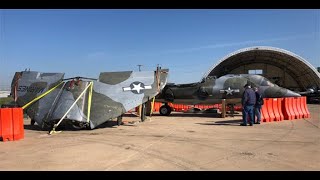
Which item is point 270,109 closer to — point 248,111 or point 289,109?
point 289,109

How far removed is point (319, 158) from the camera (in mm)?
7344

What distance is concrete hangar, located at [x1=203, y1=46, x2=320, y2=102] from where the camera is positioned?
38.6 m

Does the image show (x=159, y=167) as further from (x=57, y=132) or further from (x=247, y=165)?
(x=57, y=132)

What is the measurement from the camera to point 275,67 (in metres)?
48.9

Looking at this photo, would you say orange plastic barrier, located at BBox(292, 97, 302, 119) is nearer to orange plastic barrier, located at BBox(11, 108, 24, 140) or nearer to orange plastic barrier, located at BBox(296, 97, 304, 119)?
orange plastic barrier, located at BBox(296, 97, 304, 119)

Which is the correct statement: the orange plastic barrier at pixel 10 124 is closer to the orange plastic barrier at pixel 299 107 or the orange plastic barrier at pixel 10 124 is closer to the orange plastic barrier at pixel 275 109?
the orange plastic barrier at pixel 275 109

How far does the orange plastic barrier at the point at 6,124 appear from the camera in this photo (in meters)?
10.0

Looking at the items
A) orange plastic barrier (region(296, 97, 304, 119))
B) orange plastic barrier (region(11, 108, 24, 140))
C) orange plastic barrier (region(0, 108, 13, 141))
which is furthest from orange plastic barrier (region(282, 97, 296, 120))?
orange plastic barrier (region(0, 108, 13, 141))

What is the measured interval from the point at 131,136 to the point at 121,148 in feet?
7.15

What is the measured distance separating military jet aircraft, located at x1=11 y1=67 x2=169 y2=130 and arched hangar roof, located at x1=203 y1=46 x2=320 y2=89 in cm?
2449

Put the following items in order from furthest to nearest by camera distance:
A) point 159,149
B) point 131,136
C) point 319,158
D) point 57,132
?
point 57,132 → point 131,136 → point 159,149 → point 319,158

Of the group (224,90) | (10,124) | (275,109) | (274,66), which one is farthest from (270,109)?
Result: (274,66)
